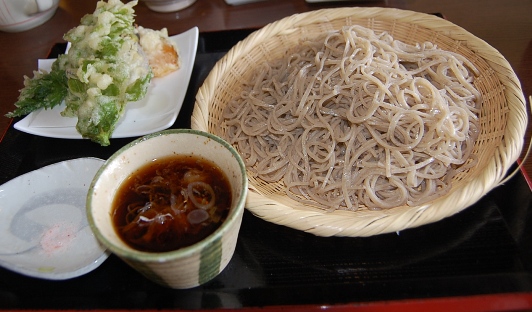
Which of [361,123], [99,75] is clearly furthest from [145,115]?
[361,123]

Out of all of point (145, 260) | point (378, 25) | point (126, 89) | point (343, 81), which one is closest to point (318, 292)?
point (145, 260)

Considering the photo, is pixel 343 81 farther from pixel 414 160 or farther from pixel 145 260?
pixel 145 260

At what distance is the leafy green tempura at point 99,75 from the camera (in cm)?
205

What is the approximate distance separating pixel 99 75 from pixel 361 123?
1354 millimetres

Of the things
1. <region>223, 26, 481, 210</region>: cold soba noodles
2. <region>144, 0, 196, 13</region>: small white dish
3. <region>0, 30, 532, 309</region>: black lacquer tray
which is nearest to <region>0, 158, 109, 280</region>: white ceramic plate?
<region>0, 30, 532, 309</region>: black lacquer tray

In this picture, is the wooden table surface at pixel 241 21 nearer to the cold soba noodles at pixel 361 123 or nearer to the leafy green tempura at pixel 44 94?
the leafy green tempura at pixel 44 94

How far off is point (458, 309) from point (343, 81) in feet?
3.72

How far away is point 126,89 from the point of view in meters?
2.19

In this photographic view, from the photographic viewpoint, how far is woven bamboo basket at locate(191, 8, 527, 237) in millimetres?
1519

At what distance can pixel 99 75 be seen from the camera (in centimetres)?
206

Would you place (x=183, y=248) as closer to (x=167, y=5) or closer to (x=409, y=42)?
(x=409, y=42)

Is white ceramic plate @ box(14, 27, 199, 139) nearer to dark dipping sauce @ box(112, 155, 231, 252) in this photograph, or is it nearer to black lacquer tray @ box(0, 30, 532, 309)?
dark dipping sauce @ box(112, 155, 231, 252)

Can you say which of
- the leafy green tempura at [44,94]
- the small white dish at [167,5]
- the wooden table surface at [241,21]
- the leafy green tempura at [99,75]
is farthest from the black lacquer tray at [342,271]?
the small white dish at [167,5]

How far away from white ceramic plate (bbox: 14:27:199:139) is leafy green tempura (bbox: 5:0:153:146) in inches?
3.9
